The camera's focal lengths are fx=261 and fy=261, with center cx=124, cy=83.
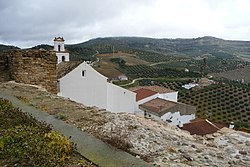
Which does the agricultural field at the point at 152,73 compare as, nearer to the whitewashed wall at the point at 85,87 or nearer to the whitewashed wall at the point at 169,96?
the whitewashed wall at the point at 169,96

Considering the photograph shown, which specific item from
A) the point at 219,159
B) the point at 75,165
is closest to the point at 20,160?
the point at 75,165

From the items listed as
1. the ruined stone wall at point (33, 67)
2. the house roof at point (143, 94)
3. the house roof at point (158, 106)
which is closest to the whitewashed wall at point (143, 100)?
the house roof at point (143, 94)

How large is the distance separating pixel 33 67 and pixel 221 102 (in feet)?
111

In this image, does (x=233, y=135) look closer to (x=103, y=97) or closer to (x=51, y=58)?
(x=51, y=58)

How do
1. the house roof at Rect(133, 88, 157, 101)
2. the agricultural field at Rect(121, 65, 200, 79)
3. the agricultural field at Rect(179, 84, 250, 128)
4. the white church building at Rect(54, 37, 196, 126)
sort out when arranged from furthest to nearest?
the agricultural field at Rect(121, 65, 200, 79), the agricultural field at Rect(179, 84, 250, 128), the house roof at Rect(133, 88, 157, 101), the white church building at Rect(54, 37, 196, 126)

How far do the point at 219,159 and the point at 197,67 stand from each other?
72.2m

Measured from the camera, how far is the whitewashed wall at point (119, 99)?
50.1 ft

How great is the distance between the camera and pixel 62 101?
528 cm

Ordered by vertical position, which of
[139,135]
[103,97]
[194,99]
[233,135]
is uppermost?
[139,135]

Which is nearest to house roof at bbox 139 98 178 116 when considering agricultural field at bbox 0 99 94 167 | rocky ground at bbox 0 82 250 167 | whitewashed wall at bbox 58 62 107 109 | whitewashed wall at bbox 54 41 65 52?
whitewashed wall at bbox 58 62 107 109

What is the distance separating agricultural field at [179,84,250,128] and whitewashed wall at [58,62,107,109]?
19.9 metres

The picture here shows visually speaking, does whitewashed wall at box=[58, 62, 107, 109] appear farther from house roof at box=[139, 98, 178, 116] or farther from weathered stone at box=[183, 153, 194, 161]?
weathered stone at box=[183, 153, 194, 161]

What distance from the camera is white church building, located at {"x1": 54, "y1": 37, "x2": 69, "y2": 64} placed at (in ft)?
54.3

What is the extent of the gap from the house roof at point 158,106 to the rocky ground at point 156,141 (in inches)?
592
